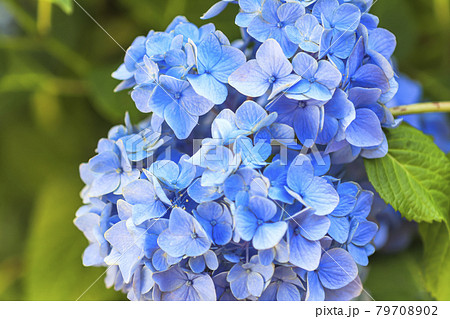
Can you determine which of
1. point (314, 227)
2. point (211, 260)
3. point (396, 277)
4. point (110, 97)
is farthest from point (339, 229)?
point (110, 97)

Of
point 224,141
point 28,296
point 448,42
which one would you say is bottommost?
point 448,42

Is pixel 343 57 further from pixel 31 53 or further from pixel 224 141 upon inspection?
pixel 31 53

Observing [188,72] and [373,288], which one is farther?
[373,288]

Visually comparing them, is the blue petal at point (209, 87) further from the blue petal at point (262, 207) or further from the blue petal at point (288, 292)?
the blue petal at point (288, 292)

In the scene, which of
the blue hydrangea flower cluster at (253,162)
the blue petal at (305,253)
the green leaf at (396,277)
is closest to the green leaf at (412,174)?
the blue hydrangea flower cluster at (253,162)

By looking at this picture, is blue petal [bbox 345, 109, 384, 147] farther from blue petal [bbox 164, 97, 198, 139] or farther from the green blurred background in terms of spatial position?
the green blurred background

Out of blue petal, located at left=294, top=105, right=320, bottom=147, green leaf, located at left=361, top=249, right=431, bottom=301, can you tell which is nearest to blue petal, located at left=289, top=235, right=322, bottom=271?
blue petal, located at left=294, top=105, right=320, bottom=147
